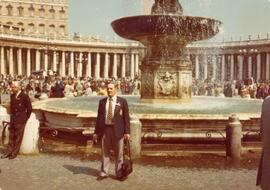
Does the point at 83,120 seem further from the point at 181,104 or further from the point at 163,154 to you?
the point at 181,104

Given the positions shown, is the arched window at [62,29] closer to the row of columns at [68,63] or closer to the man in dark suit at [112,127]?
the row of columns at [68,63]

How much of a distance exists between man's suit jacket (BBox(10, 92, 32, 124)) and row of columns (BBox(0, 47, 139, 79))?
86.8 m

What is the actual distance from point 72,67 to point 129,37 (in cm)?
8916

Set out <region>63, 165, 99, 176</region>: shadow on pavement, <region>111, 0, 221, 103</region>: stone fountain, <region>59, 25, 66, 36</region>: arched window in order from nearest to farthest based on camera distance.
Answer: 1. <region>63, 165, 99, 176</region>: shadow on pavement
2. <region>111, 0, 221, 103</region>: stone fountain
3. <region>59, 25, 66, 36</region>: arched window

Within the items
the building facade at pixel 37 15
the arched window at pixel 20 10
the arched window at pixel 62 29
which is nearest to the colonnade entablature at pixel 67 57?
the building facade at pixel 37 15

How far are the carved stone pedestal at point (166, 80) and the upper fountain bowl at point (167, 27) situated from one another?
3.39 feet

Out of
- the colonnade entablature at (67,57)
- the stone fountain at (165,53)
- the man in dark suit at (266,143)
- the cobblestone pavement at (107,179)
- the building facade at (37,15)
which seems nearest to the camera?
the man in dark suit at (266,143)

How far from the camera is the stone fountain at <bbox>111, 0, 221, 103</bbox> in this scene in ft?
72.0

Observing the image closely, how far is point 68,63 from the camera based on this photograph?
11394 centimetres

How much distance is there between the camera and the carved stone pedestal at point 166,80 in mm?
22547

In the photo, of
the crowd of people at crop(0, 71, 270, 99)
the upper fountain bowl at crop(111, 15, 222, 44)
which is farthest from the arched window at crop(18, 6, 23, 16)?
the upper fountain bowl at crop(111, 15, 222, 44)

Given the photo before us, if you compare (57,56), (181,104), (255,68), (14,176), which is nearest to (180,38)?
(181,104)

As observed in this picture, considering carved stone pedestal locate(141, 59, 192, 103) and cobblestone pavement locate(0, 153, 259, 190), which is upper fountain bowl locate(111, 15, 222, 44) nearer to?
carved stone pedestal locate(141, 59, 192, 103)

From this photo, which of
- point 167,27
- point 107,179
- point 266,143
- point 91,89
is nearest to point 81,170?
point 107,179
